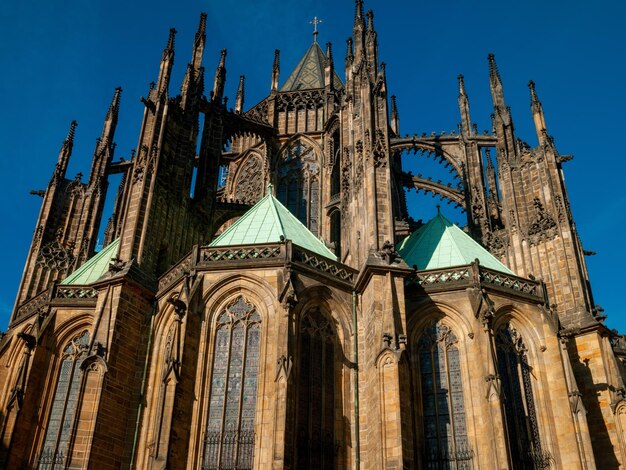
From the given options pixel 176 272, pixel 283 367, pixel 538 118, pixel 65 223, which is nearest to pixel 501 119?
pixel 538 118

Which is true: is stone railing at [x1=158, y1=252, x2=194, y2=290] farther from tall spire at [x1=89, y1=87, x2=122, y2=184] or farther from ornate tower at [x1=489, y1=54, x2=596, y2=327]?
ornate tower at [x1=489, y1=54, x2=596, y2=327]

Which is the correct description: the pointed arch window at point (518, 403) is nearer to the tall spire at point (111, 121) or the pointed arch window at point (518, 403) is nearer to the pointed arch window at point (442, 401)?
the pointed arch window at point (442, 401)

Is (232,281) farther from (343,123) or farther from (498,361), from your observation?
(343,123)

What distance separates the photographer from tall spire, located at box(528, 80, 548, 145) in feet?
97.9

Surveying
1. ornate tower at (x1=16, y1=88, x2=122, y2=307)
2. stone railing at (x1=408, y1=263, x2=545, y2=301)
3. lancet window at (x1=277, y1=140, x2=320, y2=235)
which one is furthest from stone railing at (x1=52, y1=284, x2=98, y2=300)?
lancet window at (x1=277, y1=140, x2=320, y2=235)

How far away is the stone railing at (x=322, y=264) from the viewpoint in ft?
73.0

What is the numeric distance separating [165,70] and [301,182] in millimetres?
10131

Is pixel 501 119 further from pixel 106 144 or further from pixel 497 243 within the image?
pixel 106 144

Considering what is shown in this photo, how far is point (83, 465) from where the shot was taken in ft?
62.6

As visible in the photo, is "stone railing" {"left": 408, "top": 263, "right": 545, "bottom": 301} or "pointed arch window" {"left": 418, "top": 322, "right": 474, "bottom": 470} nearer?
"pointed arch window" {"left": 418, "top": 322, "right": 474, "bottom": 470}

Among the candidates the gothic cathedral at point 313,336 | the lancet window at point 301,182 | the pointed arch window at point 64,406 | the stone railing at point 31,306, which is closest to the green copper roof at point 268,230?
the gothic cathedral at point 313,336

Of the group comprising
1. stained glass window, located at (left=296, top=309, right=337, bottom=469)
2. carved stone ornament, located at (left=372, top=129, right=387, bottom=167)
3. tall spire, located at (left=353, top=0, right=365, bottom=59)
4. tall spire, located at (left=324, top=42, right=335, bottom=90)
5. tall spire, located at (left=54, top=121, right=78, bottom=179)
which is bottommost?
stained glass window, located at (left=296, top=309, right=337, bottom=469)

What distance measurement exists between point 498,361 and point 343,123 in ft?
42.8

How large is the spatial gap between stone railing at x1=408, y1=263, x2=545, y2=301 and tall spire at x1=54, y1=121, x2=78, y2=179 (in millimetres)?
16893
